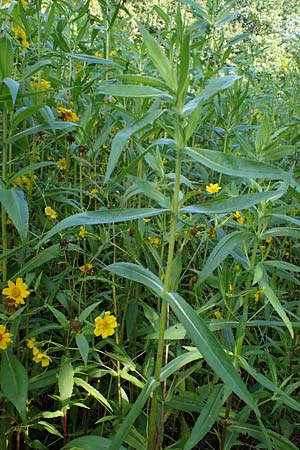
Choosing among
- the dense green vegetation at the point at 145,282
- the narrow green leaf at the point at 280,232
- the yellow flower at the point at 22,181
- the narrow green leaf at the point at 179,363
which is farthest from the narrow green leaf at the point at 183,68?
the yellow flower at the point at 22,181

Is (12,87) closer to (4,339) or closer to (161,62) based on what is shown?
(161,62)

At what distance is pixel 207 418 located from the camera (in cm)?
111

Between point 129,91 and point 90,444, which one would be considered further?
point 90,444

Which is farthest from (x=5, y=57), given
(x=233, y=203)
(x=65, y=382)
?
(x=65, y=382)

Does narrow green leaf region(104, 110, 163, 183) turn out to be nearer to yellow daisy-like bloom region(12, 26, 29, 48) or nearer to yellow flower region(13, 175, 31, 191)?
yellow flower region(13, 175, 31, 191)

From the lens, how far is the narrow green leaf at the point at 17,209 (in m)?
1.19

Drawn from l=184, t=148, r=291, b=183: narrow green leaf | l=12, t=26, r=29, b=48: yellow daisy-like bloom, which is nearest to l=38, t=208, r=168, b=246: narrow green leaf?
l=184, t=148, r=291, b=183: narrow green leaf

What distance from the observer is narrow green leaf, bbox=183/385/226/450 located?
3.52 feet

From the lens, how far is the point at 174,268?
1154 mm

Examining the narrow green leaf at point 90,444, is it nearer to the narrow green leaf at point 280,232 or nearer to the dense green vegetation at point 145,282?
the dense green vegetation at point 145,282

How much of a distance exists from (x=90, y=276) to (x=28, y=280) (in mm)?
185

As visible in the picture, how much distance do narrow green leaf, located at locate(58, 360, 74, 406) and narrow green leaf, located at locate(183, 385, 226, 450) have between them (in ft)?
1.03

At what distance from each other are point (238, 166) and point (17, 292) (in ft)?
2.21

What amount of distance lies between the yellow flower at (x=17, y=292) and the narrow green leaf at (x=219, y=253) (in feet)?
1.56
